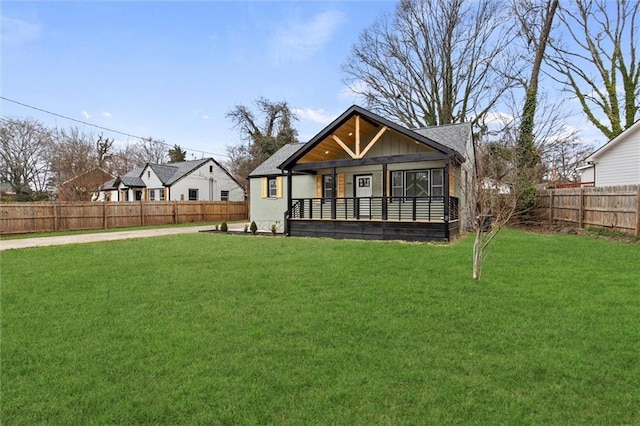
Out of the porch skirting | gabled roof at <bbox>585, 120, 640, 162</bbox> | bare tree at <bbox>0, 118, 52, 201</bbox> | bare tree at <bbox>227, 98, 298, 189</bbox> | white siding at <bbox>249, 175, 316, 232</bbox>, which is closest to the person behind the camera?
the porch skirting

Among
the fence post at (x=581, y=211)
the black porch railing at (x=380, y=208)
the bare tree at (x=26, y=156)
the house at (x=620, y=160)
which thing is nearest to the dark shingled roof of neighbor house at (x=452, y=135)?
the black porch railing at (x=380, y=208)

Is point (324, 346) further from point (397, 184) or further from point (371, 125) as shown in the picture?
point (371, 125)

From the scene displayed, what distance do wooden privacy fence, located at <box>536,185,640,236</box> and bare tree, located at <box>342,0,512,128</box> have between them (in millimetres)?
11541

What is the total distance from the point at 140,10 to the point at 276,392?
12228 millimetres

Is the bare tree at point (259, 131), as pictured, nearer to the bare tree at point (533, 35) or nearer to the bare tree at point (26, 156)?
the bare tree at point (26, 156)

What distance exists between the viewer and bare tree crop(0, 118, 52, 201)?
1265 inches

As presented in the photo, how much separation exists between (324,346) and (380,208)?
11.2 metres

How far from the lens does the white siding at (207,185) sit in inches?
1142

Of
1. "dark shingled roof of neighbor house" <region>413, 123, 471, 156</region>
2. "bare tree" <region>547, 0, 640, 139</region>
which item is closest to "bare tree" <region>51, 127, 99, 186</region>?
"dark shingled roof of neighbor house" <region>413, 123, 471, 156</region>

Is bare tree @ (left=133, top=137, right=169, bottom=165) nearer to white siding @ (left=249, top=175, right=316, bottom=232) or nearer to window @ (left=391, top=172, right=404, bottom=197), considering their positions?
white siding @ (left=249, top=175, right=316, bottom=232)

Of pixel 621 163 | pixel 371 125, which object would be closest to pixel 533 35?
pixel 621 163

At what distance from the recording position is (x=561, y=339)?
372cm

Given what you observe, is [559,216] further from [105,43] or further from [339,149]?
[105,43]

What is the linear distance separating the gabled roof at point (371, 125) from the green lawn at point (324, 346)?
567 centimetres
